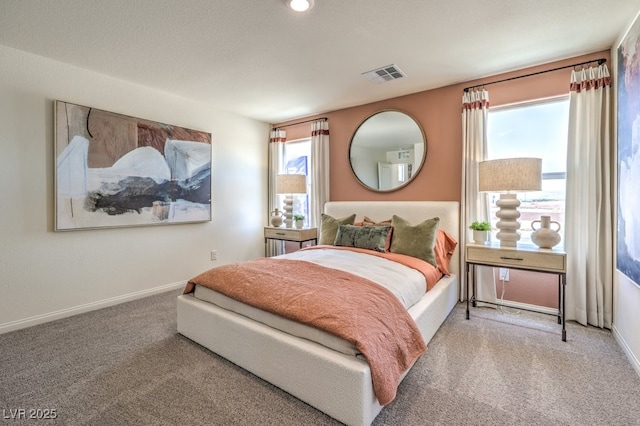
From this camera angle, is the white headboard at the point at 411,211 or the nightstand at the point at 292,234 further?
the nightstand at the point at 292,234

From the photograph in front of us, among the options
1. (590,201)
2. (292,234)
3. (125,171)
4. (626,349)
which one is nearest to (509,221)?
(590,201)

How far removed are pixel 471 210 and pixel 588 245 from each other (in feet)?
3.31

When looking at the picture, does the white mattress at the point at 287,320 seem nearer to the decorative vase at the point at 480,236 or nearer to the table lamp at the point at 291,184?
the decorative vase at the point at 480,236

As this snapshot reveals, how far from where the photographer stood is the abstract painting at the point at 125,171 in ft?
9.27

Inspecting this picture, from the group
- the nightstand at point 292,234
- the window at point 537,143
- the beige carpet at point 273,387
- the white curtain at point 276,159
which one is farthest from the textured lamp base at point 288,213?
the window at point 537,143

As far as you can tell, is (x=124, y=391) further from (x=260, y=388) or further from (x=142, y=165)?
(x=142, y=165)

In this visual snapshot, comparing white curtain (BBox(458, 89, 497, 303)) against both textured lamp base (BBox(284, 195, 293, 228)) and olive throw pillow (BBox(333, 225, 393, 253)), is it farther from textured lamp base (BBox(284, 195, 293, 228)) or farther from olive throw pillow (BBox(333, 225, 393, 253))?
textured lamp base (BBox(284, 195, 293, 228))

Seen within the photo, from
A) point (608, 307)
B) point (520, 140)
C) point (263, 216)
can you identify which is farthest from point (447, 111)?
point (263, 216)

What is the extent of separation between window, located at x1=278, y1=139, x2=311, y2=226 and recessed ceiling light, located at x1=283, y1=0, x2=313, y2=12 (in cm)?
273

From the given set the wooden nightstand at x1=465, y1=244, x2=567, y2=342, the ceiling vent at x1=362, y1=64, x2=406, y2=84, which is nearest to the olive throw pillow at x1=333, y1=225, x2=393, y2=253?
the wooden nightstand at x1=465, y1=244, x2=567, y2=342

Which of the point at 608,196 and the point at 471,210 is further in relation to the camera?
the point at 471,210

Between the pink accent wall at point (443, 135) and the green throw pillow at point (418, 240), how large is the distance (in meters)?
0.71

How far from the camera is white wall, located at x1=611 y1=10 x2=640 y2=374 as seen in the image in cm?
197

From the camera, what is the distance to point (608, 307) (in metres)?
2.55
